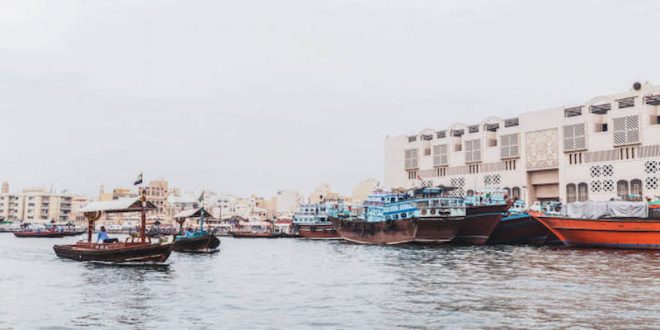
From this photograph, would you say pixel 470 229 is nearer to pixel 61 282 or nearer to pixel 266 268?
pixel 266 268

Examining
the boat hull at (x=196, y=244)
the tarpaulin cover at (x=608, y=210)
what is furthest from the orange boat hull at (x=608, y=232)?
the boat hull at (x=196, y=244)

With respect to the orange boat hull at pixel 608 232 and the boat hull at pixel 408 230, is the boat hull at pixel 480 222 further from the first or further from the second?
the orange boat hull at pixel 608 232

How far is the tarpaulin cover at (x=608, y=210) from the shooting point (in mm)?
41531

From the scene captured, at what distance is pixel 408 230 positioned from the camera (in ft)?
177

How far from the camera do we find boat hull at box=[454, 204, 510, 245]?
51.1 m

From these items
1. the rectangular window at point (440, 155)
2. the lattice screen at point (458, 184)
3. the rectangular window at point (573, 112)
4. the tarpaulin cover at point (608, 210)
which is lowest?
the tarpaulin cover at point (608, 210)

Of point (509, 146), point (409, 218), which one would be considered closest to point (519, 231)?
point (409, 218)

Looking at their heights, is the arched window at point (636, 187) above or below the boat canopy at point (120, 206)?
above

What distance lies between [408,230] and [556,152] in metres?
31.2

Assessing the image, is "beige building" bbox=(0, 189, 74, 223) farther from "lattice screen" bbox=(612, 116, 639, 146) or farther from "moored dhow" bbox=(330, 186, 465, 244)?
"lattice screen" bbox=(612, 116, 639, 146)

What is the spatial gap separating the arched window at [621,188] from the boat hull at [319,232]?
111 feet

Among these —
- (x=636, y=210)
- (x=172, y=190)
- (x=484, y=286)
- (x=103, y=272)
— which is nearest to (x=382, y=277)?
(x=484, y=286)

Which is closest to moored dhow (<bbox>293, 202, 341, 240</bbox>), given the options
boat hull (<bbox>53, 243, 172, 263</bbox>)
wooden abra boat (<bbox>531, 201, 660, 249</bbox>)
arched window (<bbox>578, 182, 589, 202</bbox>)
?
arched window (<bbox>578, 182, 589, 202</bbox>)

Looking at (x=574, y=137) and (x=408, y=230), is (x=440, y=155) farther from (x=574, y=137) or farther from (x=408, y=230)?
(x=408, y=230)
